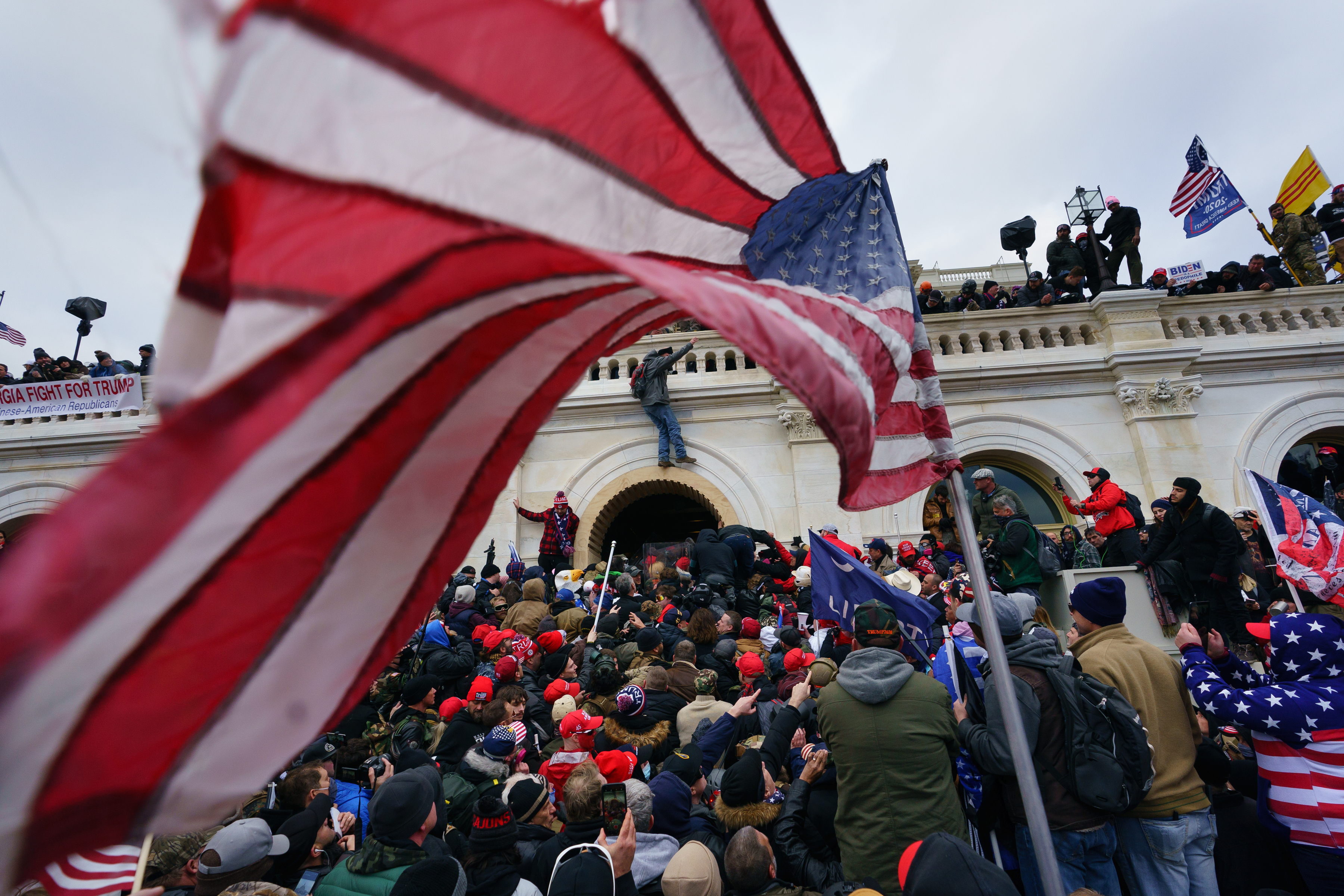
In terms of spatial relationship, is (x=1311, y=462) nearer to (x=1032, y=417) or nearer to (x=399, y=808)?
(x=1032, y=417)

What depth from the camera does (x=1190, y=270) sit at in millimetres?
24219

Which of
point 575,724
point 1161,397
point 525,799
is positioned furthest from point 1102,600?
point 1161,397

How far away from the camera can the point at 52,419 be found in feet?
52.2

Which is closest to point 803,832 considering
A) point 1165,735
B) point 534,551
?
point 1165,735

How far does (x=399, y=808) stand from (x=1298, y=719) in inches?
163

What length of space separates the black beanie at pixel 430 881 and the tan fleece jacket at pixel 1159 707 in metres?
3.26

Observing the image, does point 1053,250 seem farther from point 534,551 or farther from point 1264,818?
point 1264,818

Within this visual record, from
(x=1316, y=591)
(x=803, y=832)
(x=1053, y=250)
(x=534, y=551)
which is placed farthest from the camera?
(x=1053, y=250)

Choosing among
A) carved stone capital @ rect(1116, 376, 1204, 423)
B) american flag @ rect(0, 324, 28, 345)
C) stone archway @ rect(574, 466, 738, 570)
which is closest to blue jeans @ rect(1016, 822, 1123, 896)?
stone archway @ rect(574, 466, 738, 570)

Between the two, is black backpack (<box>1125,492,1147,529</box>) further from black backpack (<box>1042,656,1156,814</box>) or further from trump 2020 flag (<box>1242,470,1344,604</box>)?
black backpack (<box>1042,656,1156,814</box>)

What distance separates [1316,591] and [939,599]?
3170 mm

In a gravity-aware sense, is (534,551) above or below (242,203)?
above

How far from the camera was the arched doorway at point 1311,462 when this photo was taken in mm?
12859

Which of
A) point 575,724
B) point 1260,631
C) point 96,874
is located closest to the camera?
point 96,874
